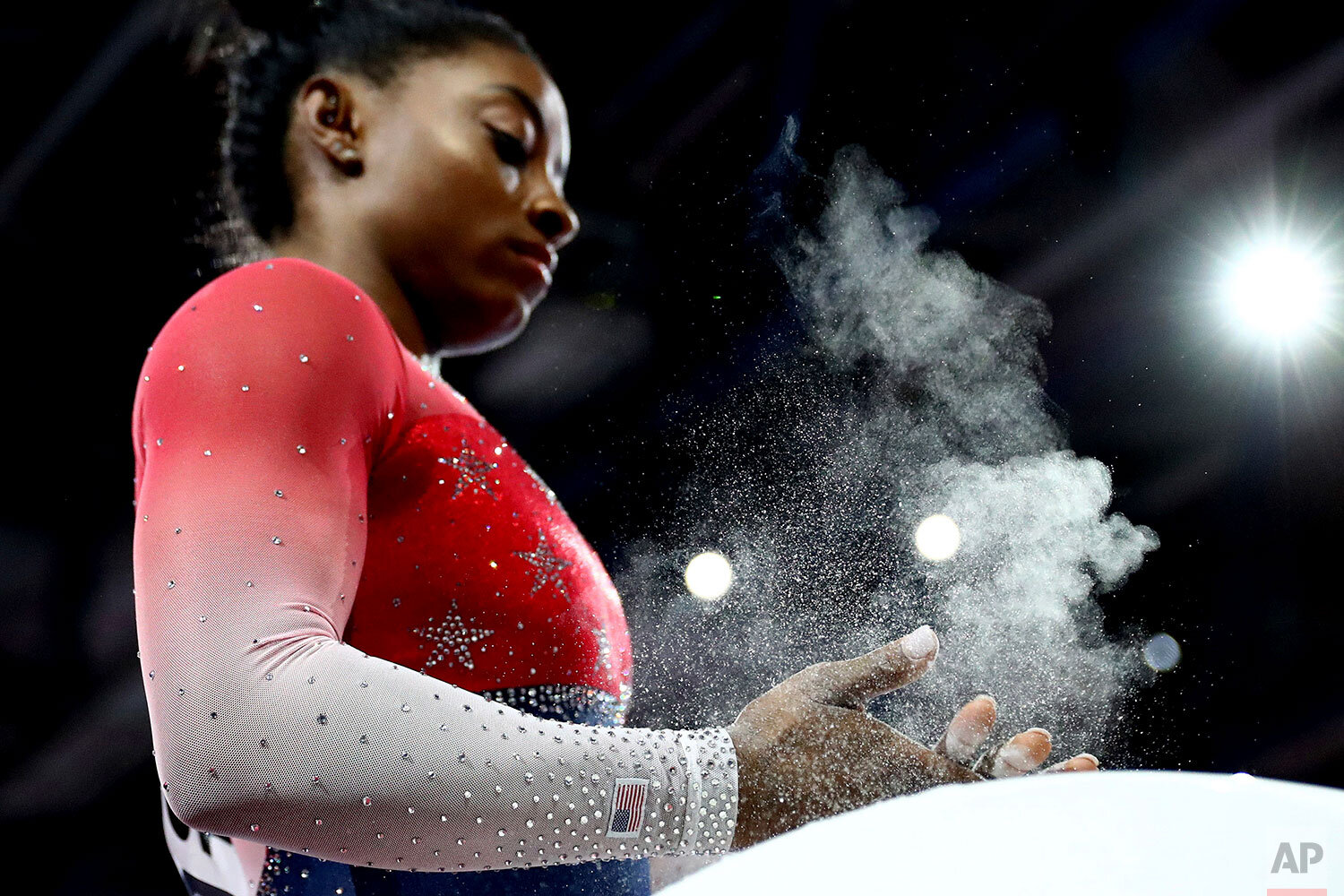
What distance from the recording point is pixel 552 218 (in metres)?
1.01

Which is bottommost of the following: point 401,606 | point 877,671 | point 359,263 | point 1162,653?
point 401,606

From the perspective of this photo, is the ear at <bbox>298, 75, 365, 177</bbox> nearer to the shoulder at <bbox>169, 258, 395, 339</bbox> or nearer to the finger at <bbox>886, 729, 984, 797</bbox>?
the shoulder at <bbox>169, 258, 395, 339</bbox>

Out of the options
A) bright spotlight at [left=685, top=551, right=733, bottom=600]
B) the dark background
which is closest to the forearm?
bright spotlight at [left=685, top=551, right=733, bottom=600]

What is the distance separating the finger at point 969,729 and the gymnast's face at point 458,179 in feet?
Result: 2.11

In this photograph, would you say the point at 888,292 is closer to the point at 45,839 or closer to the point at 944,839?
the point at 944,839

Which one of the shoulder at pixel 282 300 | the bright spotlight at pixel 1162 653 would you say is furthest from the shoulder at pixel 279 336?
the bright spotlight at pixel 1162 653

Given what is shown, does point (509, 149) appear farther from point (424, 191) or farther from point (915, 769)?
point (915, 769)

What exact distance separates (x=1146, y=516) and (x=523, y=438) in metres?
1.25

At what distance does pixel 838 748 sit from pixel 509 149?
2.29ft

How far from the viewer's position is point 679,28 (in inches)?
64.3

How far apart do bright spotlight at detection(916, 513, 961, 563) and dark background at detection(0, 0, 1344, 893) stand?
319 millimetres

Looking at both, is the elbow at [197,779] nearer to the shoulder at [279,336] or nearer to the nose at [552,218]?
the shoulder at [279,336]

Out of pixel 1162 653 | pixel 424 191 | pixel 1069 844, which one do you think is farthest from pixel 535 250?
pixel 1162 653

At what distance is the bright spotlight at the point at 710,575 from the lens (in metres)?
1.17
